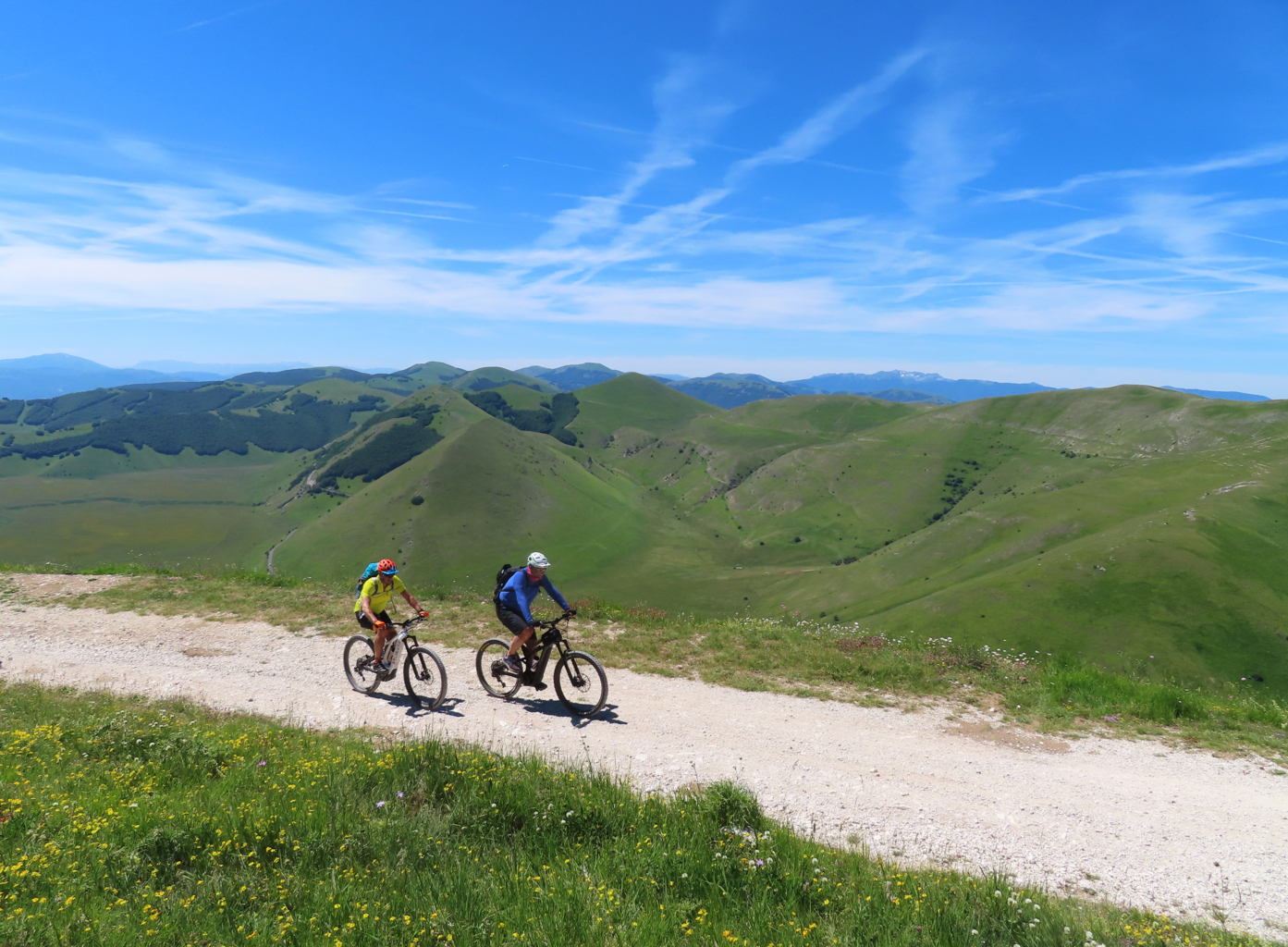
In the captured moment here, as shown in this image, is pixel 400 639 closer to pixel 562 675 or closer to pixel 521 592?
pixel 521 592

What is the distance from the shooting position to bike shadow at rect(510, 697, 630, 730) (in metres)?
11.6

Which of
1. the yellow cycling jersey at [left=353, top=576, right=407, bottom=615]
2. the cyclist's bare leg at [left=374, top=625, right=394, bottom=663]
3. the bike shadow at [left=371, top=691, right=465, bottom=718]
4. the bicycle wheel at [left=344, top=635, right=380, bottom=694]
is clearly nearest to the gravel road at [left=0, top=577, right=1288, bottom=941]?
the bike shadow at [left=371, top=691, right=465, bottom=718]

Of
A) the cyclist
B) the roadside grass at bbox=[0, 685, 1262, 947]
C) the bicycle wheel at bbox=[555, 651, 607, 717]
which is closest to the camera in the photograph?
the roadside grass at bbox=[0, 685, 1262, 947]

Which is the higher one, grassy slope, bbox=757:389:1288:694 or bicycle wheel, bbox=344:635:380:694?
bicycle wheel, bbox=344:635:380:694

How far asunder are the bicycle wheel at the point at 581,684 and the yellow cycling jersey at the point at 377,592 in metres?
3.88

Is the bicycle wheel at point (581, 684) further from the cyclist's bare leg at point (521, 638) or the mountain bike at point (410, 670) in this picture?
the mountain bike at point (410, 670)

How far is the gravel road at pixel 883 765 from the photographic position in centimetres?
739

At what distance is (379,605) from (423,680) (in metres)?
1.89

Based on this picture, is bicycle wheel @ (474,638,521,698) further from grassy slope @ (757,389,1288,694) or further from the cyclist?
grassy slope @ (757,389,1288,694)

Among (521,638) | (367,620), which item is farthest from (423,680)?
(521,638)

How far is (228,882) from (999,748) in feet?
39.2

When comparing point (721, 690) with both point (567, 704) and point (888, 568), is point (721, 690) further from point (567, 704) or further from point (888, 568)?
point (888, 568)

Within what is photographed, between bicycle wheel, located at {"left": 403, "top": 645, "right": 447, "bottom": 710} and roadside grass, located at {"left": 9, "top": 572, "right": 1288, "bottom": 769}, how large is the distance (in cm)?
355

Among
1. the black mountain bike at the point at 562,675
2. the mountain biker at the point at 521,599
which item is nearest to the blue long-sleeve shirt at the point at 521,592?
the mountain biker at the point at 521,599
